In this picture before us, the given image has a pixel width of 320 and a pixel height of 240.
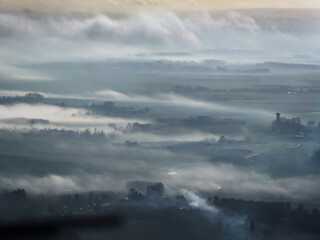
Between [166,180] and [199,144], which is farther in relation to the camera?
[199,144]

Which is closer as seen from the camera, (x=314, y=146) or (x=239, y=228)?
(x=239, y=228)

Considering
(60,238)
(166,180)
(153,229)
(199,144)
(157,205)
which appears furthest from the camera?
(199,144)

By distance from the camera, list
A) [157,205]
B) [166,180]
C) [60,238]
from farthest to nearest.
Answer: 1. [166,180]
2. [157,205]
3. [60,238]

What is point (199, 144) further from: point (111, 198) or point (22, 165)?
point (22, 165)

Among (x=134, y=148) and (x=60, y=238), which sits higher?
(x=134, y=148)

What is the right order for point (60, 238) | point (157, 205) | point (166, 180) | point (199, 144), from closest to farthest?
1. point (60, 238)
2. point (157, 205)
3. point (166, 180)
4. point (199, 144)

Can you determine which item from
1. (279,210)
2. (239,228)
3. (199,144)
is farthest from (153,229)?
(199,144)

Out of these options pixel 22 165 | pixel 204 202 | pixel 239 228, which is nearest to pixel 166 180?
pixel 204 202

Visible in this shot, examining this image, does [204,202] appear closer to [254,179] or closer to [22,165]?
[254,179]

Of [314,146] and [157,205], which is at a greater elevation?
[314,146]
